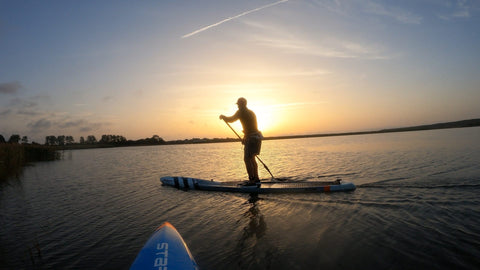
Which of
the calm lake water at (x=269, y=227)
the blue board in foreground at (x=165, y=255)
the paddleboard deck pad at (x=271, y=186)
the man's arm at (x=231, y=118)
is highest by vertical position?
the man's arm at (x=231, y=118)

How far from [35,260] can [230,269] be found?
3.96m

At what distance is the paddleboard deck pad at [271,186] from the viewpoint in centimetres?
947

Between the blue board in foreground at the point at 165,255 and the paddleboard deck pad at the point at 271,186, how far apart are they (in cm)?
590

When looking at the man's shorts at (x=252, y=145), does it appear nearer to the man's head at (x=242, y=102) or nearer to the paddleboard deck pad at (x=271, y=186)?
the man's head at (x=242, y=102)

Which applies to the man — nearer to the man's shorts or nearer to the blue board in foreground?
the man's shorts

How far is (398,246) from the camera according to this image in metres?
4.66

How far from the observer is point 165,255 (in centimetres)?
383

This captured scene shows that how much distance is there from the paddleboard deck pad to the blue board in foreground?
5902mm

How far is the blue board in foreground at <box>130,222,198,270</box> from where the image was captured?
3.59 metres

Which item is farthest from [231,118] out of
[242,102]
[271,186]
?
[271,186]

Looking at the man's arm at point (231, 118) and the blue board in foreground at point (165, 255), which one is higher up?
the man's arm at point (231, 118)

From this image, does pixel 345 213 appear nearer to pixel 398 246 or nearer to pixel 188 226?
pixel 398 246

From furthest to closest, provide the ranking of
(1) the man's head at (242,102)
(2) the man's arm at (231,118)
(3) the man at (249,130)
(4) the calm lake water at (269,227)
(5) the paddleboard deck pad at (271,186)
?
(2) the man's arm at (231,118) → (3) the man at (249,130) → (1) the man's head at (242,102) → (5) the paddleboard deck pad at (271,186) → (4) the calm lake water at (269,227)

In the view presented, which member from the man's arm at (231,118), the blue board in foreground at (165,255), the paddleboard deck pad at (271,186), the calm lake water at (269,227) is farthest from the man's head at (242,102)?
the blue board in foreground at (165,255)
